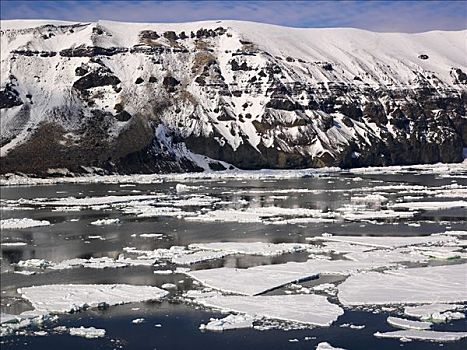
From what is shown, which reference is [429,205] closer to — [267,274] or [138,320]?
[267,274]

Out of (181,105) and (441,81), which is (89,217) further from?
(441,81)

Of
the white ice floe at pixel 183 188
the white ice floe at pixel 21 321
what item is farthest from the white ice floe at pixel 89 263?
the white ice floe at pixel 183 188

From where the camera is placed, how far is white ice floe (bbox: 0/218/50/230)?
142ft

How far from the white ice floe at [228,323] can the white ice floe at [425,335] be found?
3.82 metres

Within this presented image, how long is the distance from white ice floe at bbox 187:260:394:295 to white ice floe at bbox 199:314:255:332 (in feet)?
11.4

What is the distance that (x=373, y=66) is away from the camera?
151m

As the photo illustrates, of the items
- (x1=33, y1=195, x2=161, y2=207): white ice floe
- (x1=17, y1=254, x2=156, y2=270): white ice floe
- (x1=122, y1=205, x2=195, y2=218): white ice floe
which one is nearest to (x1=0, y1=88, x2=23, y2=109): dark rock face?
(x1=33, y1=195, x2=161, y2=207): white ice floe

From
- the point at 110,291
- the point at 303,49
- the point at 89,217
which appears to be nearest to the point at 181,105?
the point at 303,49

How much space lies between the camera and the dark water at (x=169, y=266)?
19500mm

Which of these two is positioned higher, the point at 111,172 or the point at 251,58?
the point at 251,58

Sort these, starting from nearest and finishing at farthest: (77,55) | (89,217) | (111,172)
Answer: (89,217) → (111,172) → (77,55)

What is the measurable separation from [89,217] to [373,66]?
11223 cm

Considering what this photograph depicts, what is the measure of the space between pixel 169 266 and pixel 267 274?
465 cm

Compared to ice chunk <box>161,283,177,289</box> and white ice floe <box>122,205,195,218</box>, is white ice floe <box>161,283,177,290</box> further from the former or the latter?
white ice floe <box>122,205,195,218</box>
